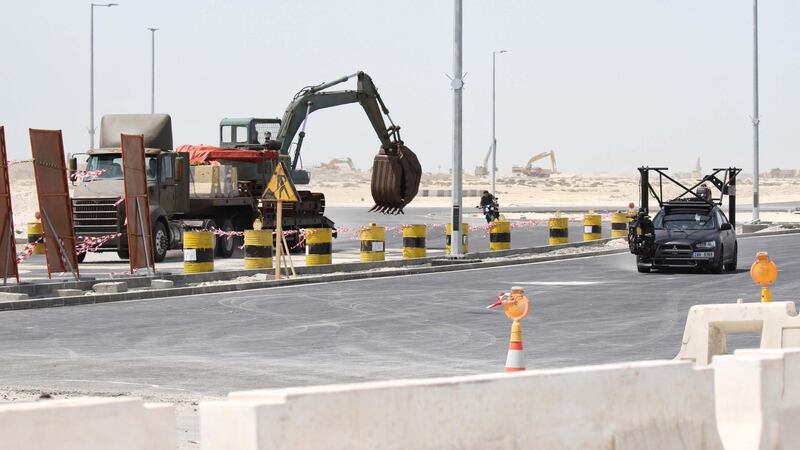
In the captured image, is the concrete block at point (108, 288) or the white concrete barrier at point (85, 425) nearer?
the white concrete barrier at point (85, 425)

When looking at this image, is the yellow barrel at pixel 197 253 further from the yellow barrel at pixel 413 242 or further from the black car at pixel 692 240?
the black car at pixel 692 240

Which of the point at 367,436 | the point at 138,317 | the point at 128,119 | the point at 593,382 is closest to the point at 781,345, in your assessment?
the point at 593,382

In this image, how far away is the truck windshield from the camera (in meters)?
36.3

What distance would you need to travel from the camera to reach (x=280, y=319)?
20531 millimetres

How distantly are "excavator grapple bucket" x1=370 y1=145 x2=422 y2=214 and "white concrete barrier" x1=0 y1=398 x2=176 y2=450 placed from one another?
37676 mm

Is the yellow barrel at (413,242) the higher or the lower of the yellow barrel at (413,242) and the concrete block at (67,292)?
the higher

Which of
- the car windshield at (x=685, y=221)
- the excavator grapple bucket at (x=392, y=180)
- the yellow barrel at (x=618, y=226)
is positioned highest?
the excavator grapple bucket at (x=392, y=180)

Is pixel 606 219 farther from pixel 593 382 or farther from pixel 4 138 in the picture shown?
pixel 593 382

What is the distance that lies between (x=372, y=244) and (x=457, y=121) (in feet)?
11.7

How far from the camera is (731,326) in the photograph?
1245 cm

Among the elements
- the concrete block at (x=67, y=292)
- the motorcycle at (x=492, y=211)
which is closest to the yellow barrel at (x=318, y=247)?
the concrete block at (x=67, y=292)

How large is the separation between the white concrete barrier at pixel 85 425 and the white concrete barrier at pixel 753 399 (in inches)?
153

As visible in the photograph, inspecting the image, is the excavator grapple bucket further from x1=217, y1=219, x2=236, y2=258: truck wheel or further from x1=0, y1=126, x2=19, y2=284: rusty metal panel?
x1=0, y1=126, x2=19, y2=284: rusty metal panel

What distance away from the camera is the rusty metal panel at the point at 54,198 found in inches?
987
